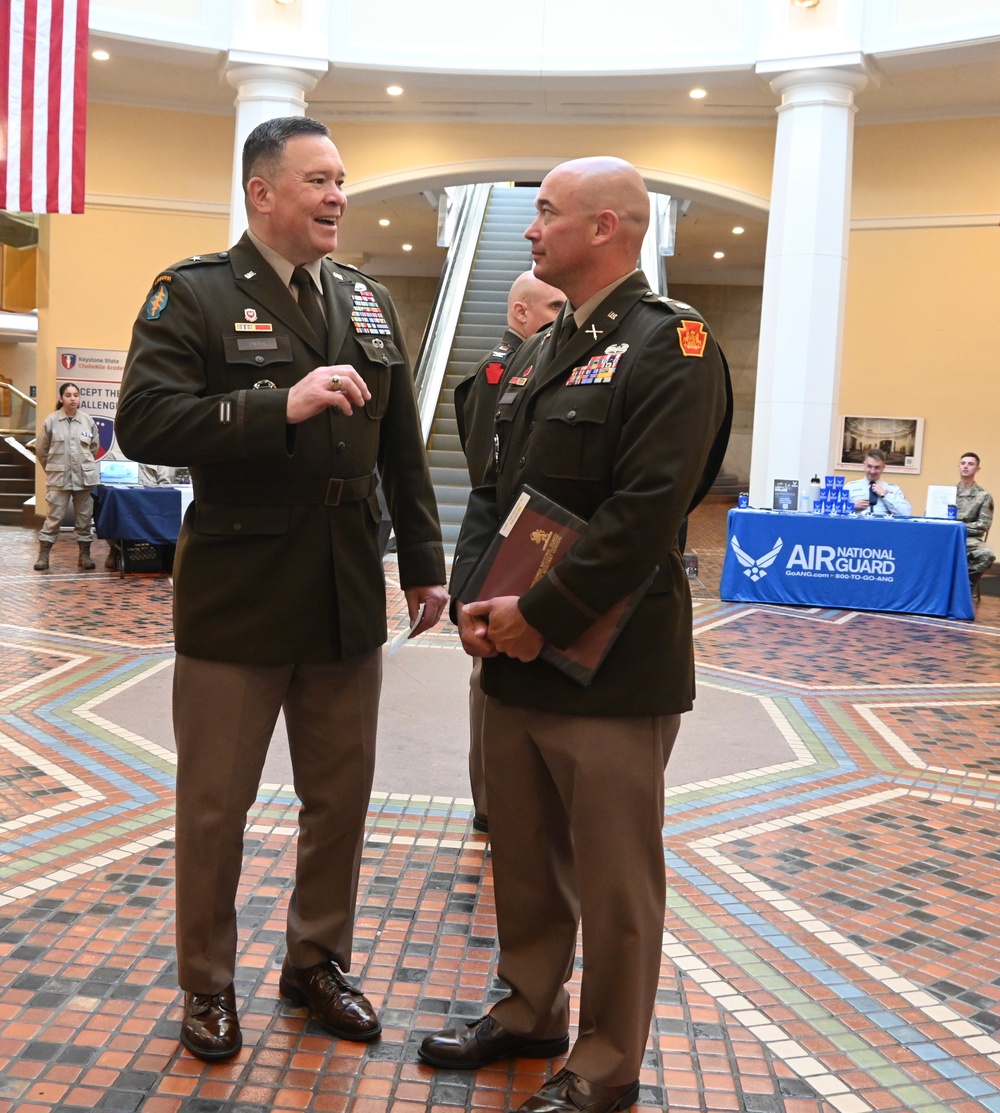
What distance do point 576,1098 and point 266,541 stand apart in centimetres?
128

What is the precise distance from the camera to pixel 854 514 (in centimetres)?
1005

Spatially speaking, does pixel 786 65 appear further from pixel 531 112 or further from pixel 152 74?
pixel 152 74

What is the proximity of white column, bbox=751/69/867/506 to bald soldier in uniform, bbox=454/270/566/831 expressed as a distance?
7290 millimetres

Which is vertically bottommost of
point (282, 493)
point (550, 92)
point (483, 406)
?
point (282, 493)

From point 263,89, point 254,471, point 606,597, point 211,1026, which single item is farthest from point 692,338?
point 263,89

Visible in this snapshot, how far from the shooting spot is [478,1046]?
2.48 m

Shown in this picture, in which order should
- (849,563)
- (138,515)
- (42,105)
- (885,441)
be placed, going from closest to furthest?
(42,105)
(849,563)
(138,515)
(885,441)

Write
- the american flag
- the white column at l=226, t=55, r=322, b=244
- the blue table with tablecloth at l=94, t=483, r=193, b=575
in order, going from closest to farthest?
the american flag → the blue table with tablecloth at l=94, t=483, r=193, b=575 → the white column at l=226, t=55, r=322, b=244

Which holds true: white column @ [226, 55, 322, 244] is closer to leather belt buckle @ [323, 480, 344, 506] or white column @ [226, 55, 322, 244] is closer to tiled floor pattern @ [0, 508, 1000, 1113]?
tiled floor pattern @ [0, 508, 1000, 1113]

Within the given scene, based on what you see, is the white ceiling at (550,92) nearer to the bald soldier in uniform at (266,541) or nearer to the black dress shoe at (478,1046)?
the bald soldier in uniform at (266,541)

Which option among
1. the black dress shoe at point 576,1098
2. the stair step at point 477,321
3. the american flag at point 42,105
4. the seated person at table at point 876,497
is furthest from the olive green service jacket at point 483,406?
the stair step at point 477,321

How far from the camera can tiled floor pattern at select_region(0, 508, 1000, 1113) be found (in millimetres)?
2436

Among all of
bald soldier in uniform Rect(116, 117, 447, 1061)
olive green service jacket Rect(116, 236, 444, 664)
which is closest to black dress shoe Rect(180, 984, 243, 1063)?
bald soldier in uniform Rect(116, 117, 447, 1061)

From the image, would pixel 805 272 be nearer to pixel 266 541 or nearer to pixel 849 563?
pixel 849 563
